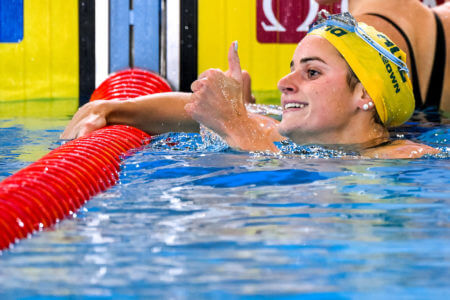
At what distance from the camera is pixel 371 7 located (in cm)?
410

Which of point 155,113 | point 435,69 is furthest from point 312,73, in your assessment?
point 435,69

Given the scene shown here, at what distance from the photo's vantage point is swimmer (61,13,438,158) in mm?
2592

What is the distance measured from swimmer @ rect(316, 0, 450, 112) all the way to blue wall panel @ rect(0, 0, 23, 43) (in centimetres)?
264

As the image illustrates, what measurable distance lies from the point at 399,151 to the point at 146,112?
125cm

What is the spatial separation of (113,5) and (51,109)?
1047 millimetres

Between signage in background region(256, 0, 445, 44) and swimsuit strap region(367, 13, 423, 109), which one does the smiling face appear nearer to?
swimsuit strap region(367, 13, 423, 109)

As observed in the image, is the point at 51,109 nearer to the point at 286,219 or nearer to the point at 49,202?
the point at 49,202

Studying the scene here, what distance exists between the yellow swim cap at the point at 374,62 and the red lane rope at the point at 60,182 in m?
0.97

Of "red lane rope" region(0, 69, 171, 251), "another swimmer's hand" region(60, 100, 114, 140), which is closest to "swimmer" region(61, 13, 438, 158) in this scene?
"red lane rope" region(0, 69, 171, 251)

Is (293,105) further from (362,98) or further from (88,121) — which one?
(88,121)

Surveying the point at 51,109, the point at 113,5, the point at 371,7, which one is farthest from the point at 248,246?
Answer: the point at 113,5

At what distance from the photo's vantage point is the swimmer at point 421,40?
3824mm

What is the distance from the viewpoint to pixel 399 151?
102 inches

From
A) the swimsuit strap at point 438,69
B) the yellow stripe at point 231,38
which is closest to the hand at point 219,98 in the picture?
the swimsuit strap at point 438,69
